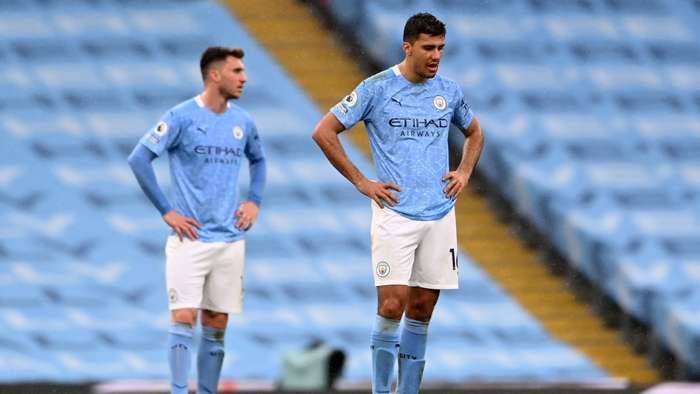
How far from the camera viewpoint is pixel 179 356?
641cm

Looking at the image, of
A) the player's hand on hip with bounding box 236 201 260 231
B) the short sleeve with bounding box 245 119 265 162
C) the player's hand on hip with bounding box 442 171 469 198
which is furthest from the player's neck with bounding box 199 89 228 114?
the player's hand on hip with bounding box 442 171 469 198

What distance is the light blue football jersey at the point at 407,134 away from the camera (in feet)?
18.8

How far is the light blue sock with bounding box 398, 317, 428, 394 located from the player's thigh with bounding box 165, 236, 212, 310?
3.65 ft

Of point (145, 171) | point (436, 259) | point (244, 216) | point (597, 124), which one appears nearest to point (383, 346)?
point (436, 259)

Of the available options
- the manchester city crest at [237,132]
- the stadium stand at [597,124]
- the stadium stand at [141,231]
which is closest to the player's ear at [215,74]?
A: the manchester city crest at [237,132]

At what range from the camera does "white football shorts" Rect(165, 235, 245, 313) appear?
6.48 meters

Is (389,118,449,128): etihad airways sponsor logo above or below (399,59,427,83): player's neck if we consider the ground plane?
below

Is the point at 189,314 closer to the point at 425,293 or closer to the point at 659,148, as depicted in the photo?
the point at 425,293

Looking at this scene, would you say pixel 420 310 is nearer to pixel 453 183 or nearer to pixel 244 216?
pixel 453 183

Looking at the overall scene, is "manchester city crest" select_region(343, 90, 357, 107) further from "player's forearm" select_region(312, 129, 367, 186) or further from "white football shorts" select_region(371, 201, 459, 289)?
"white football shorts" select_region(371, 201, 459, 289)

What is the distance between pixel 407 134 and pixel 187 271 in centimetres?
137

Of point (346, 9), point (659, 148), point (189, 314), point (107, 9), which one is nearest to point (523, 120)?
point (659, 148)

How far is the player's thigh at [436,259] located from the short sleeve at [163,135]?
136 centimetres

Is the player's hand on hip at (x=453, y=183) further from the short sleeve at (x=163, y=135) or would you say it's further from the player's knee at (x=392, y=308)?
the short sleeve at (x=163, y=135)
